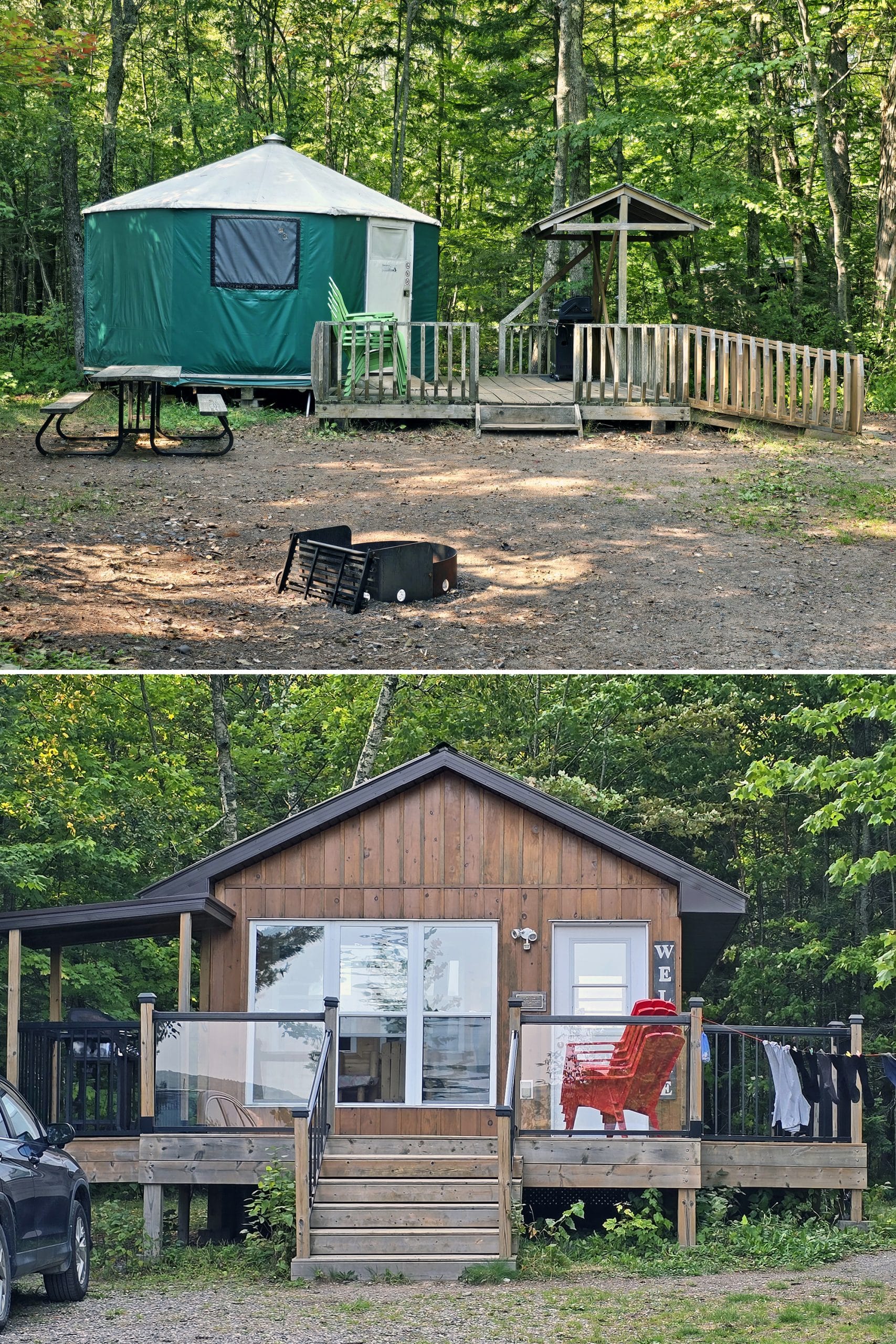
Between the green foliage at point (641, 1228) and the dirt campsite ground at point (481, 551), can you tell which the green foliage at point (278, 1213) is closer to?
the green foliage at point (641, 1228)

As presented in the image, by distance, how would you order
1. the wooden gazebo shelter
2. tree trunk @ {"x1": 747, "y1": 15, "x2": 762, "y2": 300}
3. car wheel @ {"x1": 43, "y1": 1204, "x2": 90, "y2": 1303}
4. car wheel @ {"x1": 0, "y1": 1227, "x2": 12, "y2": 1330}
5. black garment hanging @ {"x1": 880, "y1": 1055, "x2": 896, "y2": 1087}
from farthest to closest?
tree trunk @ {"x1": 747, "y1": 15, "x2": 762, "y2": 300} < the wooden gazebo shelter < black garment hanging @ {"x1": 880, "y1": 1055, "x2": 896, "y2": 1087} < car wheel @ {"x1": 43, "y1": 1204, "x2": 90, "y2": 1303} < car wheel @ {"x1": 0, "y1": 1227, "x2": 12, "y2": 1330}

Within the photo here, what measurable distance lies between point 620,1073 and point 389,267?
13822mm

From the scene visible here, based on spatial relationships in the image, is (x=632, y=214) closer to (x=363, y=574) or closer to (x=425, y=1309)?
(x=363, y=574)

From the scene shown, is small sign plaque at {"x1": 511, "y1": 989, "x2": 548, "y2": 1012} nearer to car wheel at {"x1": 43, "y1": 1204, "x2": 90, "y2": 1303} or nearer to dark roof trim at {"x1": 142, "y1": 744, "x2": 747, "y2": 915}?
dark roof trim at {"x1": 142, "y1": 744, "x2": 747, "y2": 915}

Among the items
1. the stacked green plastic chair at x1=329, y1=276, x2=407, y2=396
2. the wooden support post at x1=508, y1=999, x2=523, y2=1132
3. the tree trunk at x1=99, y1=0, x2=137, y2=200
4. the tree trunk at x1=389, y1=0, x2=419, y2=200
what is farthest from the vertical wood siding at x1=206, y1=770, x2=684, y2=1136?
the tree trunk at x1=389, y1=0, x2=419, y2=200

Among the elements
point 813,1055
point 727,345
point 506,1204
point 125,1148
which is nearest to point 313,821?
point 125,1148

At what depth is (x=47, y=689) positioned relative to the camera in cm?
1936

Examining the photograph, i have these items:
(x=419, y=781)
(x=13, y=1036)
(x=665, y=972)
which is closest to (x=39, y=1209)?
(x=13, y=1036)

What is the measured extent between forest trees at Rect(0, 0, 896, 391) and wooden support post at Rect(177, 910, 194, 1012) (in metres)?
11.1

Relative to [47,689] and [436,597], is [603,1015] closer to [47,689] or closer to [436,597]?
[436,597]

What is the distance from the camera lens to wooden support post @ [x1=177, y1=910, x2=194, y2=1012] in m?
9.31

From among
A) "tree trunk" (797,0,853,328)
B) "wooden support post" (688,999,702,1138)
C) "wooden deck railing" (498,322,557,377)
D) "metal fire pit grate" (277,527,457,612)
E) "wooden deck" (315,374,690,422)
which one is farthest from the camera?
"wooden deck railing" (498,322,557,377)

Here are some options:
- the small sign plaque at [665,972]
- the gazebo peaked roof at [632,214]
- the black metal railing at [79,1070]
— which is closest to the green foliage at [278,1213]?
the black metal railing at [79,1070]

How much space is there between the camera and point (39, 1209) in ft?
21.3
